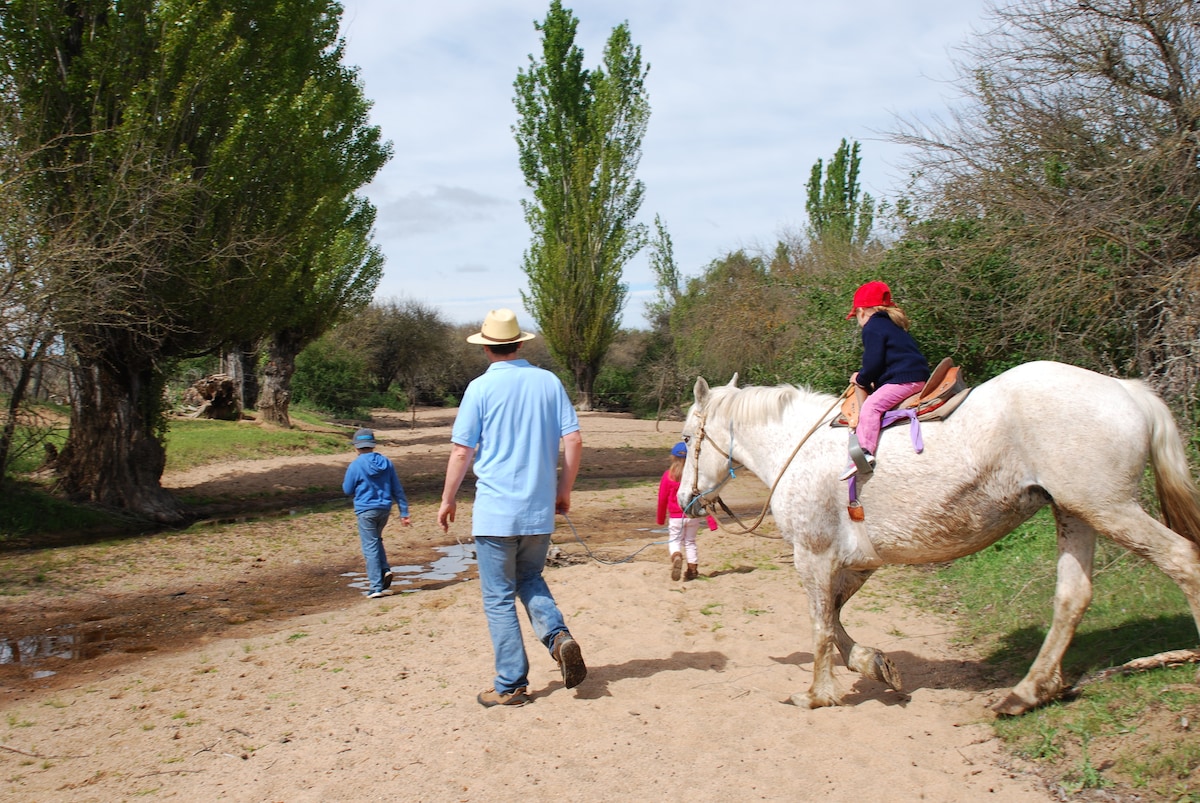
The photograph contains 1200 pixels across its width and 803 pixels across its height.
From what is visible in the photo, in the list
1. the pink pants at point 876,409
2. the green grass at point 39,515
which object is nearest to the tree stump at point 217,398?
the green grass at point 39,515

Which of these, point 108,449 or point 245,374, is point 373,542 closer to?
point 108,449

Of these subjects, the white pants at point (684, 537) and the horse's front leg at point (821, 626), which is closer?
the horse's front leg at point (821, 626)

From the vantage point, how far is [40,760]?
14.7ft

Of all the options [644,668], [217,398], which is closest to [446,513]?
[644,668]

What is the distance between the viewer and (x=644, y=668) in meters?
5.66

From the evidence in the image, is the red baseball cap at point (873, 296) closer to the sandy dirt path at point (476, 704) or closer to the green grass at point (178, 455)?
the sandy dirt path at point (476, 704)

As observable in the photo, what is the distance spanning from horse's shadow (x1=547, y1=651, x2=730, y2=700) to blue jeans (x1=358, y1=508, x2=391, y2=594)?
3484 mm

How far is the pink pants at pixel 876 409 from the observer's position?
4.83m

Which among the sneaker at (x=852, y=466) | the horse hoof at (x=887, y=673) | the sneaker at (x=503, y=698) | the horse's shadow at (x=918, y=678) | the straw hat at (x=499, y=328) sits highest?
the straw hat at (x=499, y=328)

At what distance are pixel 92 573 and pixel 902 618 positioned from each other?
330 inches

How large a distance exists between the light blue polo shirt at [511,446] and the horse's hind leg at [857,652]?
1.79 metres

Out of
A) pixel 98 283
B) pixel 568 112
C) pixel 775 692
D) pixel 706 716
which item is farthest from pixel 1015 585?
pixel 568 112

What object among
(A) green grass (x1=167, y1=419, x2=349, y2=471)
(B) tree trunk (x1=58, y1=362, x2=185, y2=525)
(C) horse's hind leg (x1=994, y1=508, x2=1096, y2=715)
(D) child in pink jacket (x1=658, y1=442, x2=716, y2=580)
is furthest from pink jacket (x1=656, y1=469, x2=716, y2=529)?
(A) green grass (x1=167, y1=419, x2=349, y2=471)

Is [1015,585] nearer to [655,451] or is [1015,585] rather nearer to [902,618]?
[902,618]
